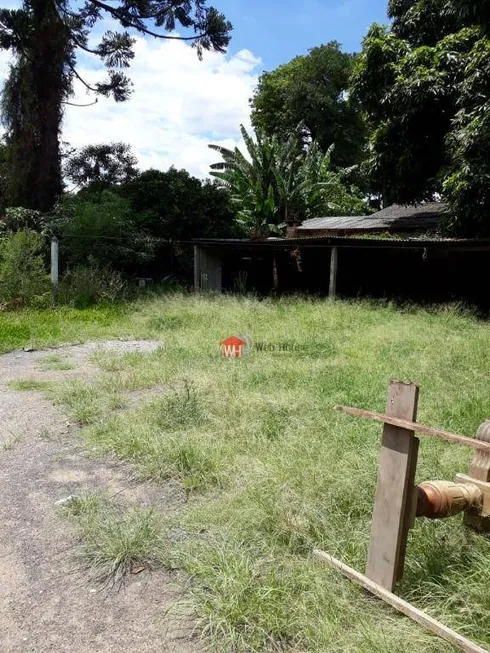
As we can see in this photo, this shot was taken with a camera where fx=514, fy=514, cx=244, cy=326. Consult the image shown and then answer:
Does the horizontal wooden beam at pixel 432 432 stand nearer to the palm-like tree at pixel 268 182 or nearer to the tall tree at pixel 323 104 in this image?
the palm-like tree at pixel 268 182

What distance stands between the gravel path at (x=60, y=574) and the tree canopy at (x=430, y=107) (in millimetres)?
9011

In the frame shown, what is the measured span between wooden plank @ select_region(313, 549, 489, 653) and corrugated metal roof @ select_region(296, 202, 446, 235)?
12.9m

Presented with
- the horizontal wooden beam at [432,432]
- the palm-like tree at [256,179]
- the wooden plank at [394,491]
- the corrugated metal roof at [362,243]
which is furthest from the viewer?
the palm-like tree at [256,179]

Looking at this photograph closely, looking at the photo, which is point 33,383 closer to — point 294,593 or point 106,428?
point 106,428

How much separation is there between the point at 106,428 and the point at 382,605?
2787 mm

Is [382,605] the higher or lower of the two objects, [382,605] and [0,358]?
the higher

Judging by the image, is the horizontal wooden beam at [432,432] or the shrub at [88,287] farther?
the shrub at [88,287]

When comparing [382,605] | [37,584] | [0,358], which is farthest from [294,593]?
[0,358]

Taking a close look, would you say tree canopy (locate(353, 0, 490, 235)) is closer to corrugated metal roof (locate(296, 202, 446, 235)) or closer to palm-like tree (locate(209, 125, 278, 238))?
corrugated metal roof (locate(296, 202, 446, 235))

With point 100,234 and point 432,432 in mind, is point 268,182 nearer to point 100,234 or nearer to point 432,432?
point 100,234

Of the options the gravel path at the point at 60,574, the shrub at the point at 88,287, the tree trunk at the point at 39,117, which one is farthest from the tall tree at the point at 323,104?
the gravel path at the point at 60,574

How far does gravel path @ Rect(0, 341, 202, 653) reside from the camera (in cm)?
202

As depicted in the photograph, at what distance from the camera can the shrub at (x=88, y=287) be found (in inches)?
486

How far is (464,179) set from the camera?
9930 millimetres
